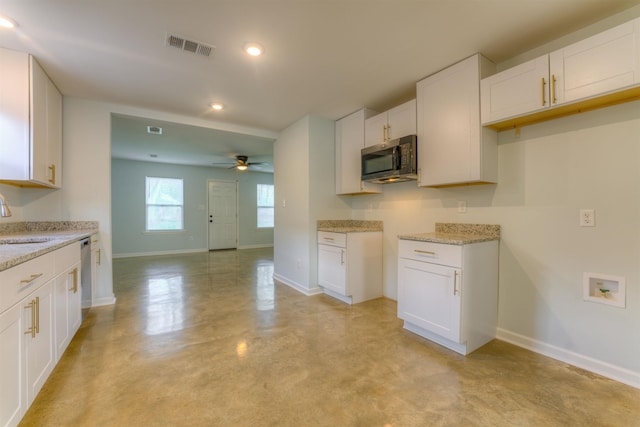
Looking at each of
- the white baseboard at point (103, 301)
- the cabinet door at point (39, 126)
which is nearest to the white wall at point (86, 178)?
the white baseboard at point (103, 301)

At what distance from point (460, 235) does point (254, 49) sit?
2.48m

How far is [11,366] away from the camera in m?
1.32

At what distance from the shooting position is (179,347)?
2.31 meters

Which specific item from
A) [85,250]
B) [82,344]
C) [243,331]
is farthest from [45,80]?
[243,331]

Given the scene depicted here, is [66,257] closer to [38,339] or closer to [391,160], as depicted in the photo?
[38,339]

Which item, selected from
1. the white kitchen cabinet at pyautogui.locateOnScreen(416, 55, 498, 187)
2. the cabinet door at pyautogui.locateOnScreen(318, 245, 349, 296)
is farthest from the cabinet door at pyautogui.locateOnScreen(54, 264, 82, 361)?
the white kitchen cabinet at pyautogui.locateOnScreen(416, 55, 498, 187)

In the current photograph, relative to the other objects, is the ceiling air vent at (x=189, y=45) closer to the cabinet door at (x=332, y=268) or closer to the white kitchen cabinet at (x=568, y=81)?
the white kitchen cabinet at (x=568, y=81)

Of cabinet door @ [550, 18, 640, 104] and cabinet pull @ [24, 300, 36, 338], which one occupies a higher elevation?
cabinet door @ [550, 18, 640, 104]

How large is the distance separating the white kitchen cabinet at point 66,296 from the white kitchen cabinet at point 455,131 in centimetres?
313

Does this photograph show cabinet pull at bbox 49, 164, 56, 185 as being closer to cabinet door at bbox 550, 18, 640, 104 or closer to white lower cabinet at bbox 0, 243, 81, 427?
white lower cabinet at bbox 0, 243, 81, 427

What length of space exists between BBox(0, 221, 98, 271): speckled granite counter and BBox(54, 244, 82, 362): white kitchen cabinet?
113 millimetres

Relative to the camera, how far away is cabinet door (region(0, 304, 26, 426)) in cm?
124

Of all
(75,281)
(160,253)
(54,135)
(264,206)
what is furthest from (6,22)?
(264,206)

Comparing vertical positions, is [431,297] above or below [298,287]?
above
